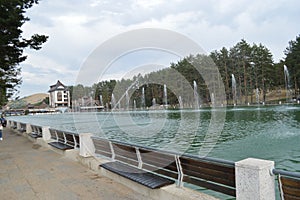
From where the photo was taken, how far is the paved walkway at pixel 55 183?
5372mm

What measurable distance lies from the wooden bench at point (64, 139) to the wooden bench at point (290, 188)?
7048mm

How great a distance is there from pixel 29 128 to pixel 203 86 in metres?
48.2

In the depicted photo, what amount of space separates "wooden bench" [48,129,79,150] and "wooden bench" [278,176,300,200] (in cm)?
705

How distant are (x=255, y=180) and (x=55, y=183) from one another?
174 inches

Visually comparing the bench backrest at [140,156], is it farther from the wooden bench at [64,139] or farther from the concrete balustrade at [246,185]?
the wooden bench at [64,139]

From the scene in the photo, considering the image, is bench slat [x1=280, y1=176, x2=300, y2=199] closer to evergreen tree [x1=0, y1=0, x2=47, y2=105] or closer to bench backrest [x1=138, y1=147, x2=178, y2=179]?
bench backrest [x1=138, y1=147, x2=178, y2=179]

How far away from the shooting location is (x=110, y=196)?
5230 millimetres

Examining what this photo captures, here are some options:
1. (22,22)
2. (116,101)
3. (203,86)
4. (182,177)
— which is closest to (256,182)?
(182,177)

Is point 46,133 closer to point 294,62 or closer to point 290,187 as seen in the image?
point 290,187

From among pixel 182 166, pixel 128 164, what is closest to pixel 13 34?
pixel 128 164

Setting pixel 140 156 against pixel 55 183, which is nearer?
pixel 140 156

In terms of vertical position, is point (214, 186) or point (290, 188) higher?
point (290, 188)

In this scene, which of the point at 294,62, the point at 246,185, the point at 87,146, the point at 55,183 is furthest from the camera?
the point at 294,62

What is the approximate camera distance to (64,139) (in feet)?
35.6
